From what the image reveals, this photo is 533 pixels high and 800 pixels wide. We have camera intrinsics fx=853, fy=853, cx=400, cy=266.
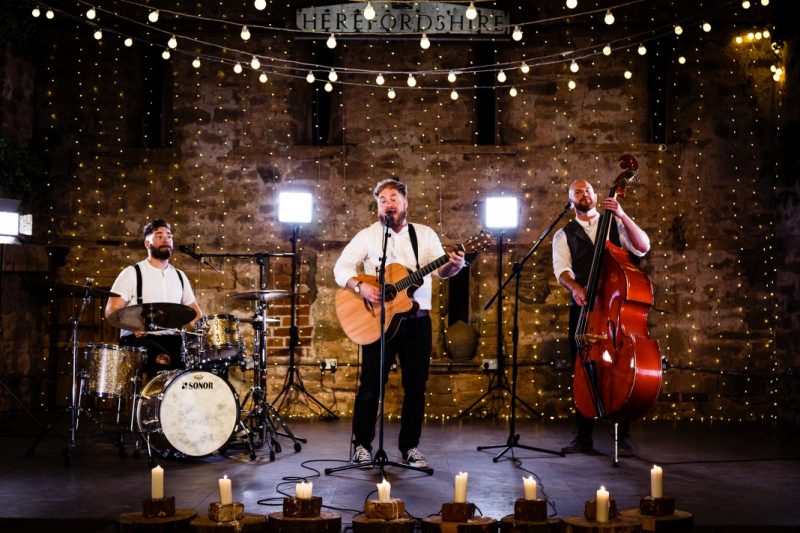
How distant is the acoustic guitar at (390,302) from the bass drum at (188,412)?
1039 mm

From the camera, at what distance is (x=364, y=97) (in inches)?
334

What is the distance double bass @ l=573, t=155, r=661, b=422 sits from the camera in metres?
4.66

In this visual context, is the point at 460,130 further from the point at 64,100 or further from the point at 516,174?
the point at 64,100

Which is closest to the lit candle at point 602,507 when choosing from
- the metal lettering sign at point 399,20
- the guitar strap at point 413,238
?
the guitar strap at point 413,238

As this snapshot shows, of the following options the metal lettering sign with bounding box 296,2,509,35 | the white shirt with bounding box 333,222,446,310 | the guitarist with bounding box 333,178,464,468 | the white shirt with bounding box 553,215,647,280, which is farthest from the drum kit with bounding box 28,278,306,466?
the metal lettering sign with bounding box 296,2,509,35

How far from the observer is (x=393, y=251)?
17.6 ft

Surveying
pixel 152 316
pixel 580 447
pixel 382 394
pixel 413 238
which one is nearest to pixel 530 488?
pixel 382 394

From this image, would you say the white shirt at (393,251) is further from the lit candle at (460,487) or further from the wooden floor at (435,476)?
the lit candle at (460,487)

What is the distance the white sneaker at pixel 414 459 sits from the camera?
521 cm

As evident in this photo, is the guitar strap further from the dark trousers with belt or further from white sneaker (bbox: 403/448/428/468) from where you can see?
white sneaker (bbox: 403/448/428/468)

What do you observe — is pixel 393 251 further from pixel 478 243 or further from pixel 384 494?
pixel 384 494

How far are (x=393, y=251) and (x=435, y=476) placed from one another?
1401mm

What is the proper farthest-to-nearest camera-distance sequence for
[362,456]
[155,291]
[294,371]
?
1. [294,371]
2. [155,291]
3. [362,456]

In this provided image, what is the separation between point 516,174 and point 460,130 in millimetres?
711
